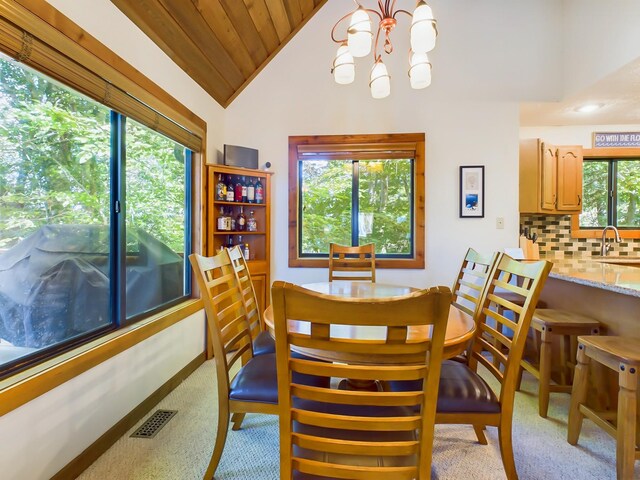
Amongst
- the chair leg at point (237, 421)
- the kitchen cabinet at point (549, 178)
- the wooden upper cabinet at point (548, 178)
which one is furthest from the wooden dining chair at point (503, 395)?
the wooden upper cabinet at point (548, 178)

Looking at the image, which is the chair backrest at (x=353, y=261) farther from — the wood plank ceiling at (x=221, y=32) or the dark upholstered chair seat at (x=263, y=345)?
the wood plank ceiling at (x=221, y=32)

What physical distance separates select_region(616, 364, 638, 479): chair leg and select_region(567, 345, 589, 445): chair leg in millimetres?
262

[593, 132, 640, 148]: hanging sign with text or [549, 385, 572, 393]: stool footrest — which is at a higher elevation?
[593, 132, 640, 148]: hanging sign with text

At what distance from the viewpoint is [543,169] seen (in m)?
3.46

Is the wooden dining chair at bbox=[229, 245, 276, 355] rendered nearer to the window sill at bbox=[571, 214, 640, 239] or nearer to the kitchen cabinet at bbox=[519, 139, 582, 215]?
the kitchen cabinet at bbox=[519, 139, 582, 215]

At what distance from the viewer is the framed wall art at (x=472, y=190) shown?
10.4 feet

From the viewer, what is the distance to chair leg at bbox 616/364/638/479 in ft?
4.46

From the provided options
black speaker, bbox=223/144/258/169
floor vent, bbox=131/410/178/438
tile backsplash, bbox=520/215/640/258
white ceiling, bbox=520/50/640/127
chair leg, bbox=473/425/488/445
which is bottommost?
floor vent, bbox=131/410/178/438

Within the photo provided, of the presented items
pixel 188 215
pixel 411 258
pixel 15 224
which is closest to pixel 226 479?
pixel 15 224

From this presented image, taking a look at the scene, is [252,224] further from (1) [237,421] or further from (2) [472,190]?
(2) [472,190]

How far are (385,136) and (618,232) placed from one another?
130 inches

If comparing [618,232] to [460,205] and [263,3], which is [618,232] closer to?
[460,205]

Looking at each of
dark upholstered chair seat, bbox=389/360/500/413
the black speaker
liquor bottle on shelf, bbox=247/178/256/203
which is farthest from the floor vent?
the black speaker

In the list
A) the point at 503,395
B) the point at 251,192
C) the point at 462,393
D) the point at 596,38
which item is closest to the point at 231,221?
the point at 251,192
